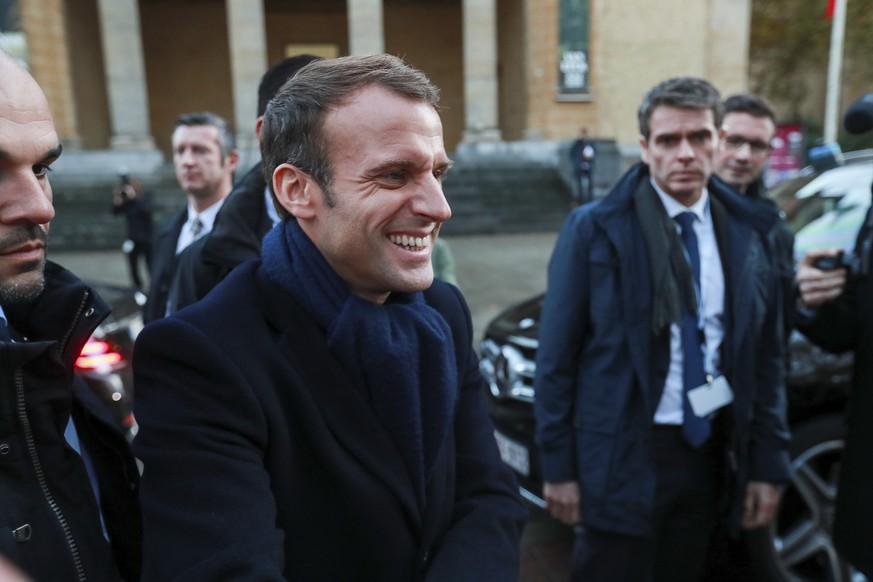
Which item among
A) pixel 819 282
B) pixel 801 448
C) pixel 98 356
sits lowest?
pixel 801 448

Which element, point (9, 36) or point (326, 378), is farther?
point (9, 36)

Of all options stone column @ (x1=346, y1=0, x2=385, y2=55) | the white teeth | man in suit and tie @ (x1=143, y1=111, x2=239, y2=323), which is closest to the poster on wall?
stone column @ (x1=346, y1=0, x2=385, y2=55)

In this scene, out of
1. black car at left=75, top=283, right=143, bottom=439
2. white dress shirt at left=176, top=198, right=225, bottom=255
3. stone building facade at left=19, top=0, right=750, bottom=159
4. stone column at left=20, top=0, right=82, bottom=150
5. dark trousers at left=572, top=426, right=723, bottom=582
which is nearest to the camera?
dark trousers at left=572, top=426, right=723, bottom=582

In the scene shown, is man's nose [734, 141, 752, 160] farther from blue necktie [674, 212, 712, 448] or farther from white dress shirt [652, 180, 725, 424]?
blue necktie [674, 212, 712, 448]

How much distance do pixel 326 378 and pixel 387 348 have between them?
12 centimetres

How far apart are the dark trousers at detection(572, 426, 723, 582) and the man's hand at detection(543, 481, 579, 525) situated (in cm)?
5

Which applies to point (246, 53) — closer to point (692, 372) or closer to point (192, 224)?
point (192, 224)

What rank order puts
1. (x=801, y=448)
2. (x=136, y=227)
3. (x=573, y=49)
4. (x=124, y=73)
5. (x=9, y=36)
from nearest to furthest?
(x=801, y=448) < (x=9, y=36) < (x=136, y=227) < (x=124, y=73) < (x=573, y=49)

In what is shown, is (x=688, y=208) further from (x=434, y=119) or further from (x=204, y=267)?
(x=204, y=267)

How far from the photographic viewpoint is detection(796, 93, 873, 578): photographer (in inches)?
81.8

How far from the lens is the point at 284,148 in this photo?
51.9 inches

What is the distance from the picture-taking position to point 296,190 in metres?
1.32

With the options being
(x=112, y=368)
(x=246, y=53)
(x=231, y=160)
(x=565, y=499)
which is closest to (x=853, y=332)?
(x=565, y=499)

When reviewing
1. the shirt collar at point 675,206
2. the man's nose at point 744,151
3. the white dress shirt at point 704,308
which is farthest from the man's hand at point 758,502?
the man's nose at point 744,151
